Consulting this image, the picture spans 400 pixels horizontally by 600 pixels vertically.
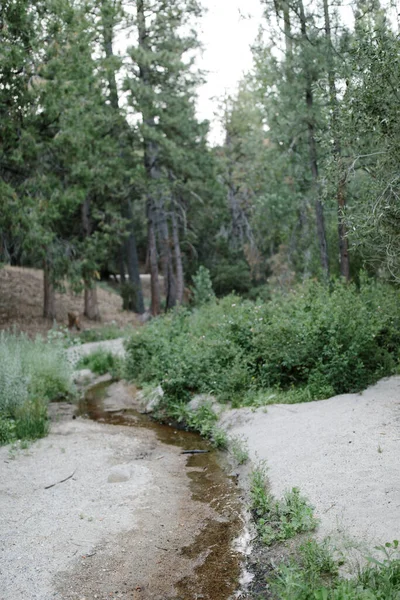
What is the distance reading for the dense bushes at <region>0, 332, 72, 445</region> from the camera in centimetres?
835

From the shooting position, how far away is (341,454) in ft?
20.0

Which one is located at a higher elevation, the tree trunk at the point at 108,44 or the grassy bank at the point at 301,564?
the tree trunk at the point at 108,44

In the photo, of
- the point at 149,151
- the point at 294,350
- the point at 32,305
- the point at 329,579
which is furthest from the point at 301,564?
the point at 149,151

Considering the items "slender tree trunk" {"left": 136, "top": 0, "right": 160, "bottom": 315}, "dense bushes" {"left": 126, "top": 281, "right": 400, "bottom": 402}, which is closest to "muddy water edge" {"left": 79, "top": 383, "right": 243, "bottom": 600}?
"dense bushes" {"left": 126, "top": 281, "right": 400, "bottom": 402}

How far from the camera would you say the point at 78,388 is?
12.5 m

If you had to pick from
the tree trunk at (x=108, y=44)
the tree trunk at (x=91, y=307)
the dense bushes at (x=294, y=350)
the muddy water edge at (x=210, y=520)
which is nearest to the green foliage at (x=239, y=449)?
the muddy water edge at (x=210, y=520)

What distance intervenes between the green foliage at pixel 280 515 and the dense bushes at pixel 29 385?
3.93m

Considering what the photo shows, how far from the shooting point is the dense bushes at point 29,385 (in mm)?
8352

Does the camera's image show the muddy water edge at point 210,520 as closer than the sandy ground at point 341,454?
Yes

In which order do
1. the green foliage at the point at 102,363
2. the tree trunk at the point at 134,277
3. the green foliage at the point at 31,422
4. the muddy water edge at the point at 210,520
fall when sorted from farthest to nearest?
the tree trunk at the point at 134,277 → the green foliage at the point at 102,363 → the green foliage at the point at 31,422 → the muddy water edge at the point at 210,520

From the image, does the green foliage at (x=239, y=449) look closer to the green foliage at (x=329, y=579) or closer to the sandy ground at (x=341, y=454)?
the sandy ground at (x=341, y=454)

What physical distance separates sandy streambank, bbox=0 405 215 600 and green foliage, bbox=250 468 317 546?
1.86 ft

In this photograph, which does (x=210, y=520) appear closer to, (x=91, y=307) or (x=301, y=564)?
(x=301, y=564)

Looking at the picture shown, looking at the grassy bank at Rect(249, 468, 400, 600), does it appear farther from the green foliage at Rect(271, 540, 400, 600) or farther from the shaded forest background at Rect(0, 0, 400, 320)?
the shaded forest background at Rect(0, 0, 400, 320)
